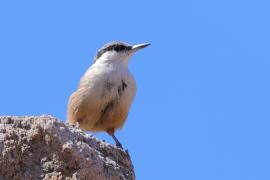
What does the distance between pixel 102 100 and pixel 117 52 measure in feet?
4.69

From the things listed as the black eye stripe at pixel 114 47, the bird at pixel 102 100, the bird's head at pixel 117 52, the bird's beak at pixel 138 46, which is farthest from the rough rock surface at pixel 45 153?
the bird's beak at pixel 138 46

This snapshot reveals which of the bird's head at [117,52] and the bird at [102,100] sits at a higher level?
the bird's head at [117,52]

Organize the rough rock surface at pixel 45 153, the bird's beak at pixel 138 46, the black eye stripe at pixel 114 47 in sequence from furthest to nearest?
the bird's beak at pixel 138 46
the black eye stripe at pixel 114 47
the rough rock surface at pixel 45 153

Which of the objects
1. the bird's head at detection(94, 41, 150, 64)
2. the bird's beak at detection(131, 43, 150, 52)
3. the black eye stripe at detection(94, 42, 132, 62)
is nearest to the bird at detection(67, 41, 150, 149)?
the bird's head at detection(94, 41, 150, 64)

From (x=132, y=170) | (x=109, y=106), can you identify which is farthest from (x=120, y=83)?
(x=132, y=170)

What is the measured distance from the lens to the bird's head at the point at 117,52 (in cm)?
880

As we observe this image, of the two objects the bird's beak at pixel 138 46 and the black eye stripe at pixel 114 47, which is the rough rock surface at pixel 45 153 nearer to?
the black eye stripe at pixel 114 47

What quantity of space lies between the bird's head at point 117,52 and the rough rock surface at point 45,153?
14.6 ft

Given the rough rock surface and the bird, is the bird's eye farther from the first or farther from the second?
the rough rock surface

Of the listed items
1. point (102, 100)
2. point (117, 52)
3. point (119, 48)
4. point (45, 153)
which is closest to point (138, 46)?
point (119, 48)

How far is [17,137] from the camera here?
4.06 m

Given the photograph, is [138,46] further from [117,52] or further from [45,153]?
[45,153]

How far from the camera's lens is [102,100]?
7.77m

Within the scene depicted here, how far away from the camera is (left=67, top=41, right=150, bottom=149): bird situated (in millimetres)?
7801
